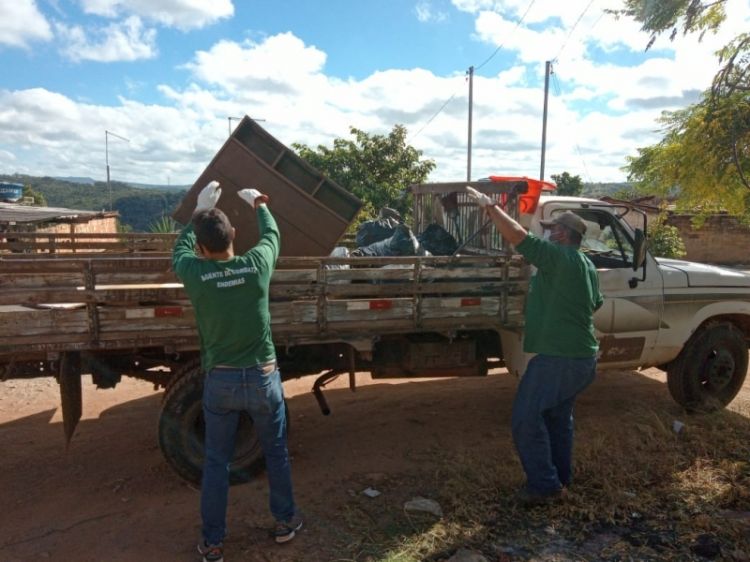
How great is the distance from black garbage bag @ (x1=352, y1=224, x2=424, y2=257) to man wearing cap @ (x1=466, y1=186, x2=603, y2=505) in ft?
4.16

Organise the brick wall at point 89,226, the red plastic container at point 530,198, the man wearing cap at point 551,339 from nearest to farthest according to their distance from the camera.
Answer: the man wearing cap at point 551,339
the red plastic container at point 530,198
the brick wall at point 89,226

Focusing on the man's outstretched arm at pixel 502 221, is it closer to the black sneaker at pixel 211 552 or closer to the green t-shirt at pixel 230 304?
the green t-shirt at pixel 230 304

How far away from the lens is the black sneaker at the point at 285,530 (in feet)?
10.1

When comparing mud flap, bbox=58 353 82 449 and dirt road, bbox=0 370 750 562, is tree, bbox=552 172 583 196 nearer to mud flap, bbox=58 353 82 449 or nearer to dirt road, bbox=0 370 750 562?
dirt road, bbox=0 370 750 562

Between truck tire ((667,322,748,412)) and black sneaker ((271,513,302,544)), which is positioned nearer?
black sneaker ((271,513,302,544))

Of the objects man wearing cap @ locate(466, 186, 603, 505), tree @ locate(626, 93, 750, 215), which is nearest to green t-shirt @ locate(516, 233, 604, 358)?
man wearing cap @ locate(466, 186, 603, 505)

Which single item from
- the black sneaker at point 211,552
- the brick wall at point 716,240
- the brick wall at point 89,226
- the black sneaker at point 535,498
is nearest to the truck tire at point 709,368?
the black sneaker at point 535,498

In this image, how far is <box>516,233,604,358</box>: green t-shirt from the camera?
3272 mm

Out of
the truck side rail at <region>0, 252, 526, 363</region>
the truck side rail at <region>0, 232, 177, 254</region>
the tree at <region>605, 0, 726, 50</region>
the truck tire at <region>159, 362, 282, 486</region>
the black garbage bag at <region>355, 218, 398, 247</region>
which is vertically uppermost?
the tree at <region>605, 0, 726, 50</region>

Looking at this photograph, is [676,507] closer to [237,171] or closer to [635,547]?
[635,547]

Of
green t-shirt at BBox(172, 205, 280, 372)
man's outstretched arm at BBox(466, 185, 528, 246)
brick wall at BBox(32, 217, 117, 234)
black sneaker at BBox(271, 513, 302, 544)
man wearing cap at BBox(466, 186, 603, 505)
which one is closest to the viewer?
green t-shirt at BBox(172, 205, 280, 372)

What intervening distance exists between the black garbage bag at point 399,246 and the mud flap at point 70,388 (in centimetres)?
226

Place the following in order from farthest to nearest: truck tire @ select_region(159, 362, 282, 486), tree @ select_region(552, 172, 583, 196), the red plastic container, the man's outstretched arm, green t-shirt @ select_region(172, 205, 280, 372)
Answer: tree @ select_region(552, 172, 583, 196)
the red plastic container
truck tire @ select_region(159, 362, 282, 486)
the man's outstretched arm
green t-shirt @ select_region(172, 205, 280, 372)

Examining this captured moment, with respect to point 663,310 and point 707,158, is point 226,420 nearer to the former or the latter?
point 663,310
